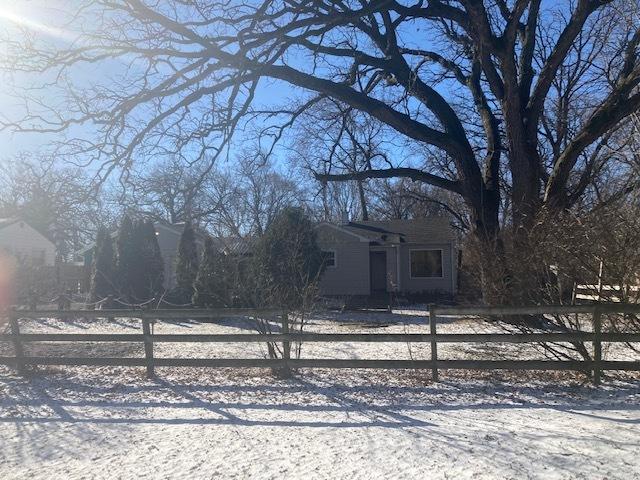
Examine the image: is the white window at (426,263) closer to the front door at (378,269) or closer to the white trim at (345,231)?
the front door at (378,269)

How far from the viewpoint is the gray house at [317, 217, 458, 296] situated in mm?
26344

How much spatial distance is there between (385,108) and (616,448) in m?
10.2

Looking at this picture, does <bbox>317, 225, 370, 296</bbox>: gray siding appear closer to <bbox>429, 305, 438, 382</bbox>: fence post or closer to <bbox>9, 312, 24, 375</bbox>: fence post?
<bbox>9, 312, 24, 375</bbox>: fence post

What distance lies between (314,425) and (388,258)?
71.6ft

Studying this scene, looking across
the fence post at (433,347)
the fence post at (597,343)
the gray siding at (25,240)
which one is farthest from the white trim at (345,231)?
the gray siding at (25,240)

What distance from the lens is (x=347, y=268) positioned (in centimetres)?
2647

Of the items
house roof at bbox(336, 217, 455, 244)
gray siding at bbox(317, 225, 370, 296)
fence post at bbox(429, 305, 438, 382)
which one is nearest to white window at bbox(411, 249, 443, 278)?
house roof at bbox(336, 217, 455, 244)

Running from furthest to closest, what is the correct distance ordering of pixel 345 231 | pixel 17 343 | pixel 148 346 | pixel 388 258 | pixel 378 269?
pixel 378 269, pixel 388 258, pixel 345 231, pixel 17 343, pixel 148 346

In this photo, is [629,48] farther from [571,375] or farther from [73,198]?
[73,198]

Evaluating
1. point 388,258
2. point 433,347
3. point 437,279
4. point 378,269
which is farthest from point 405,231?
point 433,347

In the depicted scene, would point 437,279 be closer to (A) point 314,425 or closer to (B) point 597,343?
(B) point 597,343

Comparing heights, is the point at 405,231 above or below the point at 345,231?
above

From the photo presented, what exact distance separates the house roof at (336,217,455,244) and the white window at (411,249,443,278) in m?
0.69

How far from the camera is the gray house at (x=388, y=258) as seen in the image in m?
26.3
